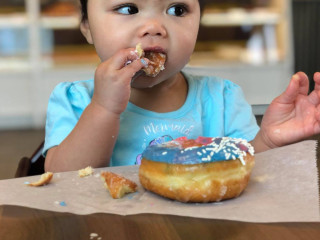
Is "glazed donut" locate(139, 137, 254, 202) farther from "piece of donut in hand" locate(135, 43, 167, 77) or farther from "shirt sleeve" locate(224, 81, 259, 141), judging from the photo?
"shirt sleeve" locate(224, 81, 259, 141)

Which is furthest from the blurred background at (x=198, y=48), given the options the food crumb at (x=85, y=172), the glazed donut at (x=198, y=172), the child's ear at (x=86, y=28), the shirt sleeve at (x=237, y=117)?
the glazed donut at (x=198, y=172)

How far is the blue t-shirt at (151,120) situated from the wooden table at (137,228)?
485 mm

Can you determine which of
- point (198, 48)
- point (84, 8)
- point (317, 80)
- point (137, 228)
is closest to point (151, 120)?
point (84, 8)

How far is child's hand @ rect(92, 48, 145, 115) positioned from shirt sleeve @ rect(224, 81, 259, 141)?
43 cm

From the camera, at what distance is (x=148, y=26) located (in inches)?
41.6

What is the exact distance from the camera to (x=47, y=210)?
0.76 meters

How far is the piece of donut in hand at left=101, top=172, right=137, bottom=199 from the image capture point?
81cm

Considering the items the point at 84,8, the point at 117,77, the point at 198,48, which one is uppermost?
the point at 84,8

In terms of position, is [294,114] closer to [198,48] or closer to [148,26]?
[148,26]

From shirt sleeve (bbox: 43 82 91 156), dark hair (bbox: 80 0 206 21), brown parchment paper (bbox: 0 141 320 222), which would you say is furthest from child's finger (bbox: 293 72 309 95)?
shirt sleeve (bbox: 43 82 91 156)

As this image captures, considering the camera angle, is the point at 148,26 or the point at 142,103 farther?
the point at 142,103

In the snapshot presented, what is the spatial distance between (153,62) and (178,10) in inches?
6.0

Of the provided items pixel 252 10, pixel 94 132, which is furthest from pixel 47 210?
pixel 252 10

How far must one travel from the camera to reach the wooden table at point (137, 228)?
0.65m
